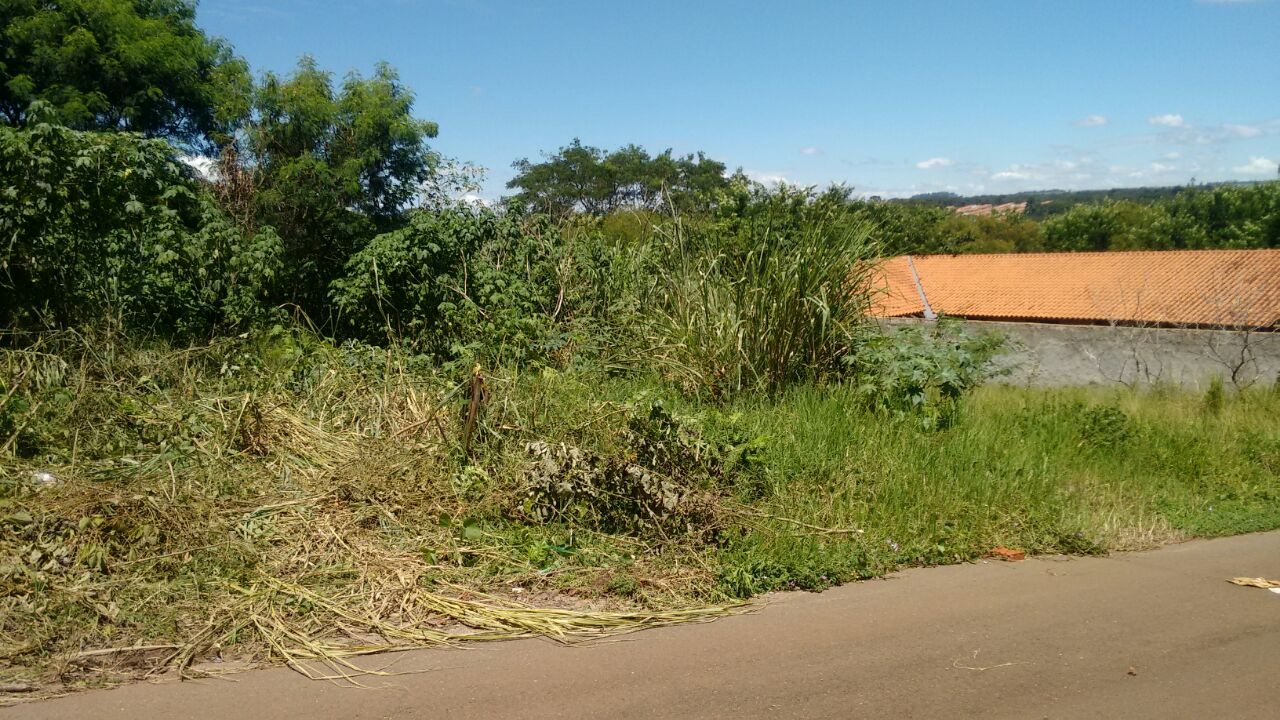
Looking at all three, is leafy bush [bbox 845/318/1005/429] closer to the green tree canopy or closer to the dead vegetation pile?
the dead vegetation pile

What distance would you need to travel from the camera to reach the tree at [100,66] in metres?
15.3

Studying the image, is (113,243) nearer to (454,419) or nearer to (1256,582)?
(454,419)

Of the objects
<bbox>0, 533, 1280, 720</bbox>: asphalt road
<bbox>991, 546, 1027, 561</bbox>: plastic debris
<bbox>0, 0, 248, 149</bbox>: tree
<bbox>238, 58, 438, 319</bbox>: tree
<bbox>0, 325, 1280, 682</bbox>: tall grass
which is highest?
<bbox>0, 0, 248, 149</bbox>: tree

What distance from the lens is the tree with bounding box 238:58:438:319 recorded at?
455 inches

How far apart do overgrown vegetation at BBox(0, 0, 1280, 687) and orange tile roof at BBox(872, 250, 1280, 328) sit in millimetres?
14023

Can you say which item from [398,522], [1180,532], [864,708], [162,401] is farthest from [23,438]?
[1180,532]

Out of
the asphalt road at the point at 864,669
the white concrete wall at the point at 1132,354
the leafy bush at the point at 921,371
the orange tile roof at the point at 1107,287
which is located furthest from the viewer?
the orange tile roof at the point at 1107,287

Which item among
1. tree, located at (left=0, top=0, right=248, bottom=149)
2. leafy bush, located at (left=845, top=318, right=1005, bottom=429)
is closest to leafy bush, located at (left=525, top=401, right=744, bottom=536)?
leafy bush, located at (left=845, top=318, right=1005, bottom=429)

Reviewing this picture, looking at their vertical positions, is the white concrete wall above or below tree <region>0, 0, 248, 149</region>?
below

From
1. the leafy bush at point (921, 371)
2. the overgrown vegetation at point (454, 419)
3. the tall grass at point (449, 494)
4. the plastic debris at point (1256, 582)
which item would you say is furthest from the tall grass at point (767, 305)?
the plastic debris at point (1256, 582)

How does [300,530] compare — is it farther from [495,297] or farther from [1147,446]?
[1147,446]

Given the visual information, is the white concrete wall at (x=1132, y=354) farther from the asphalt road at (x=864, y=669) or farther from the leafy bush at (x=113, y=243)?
the leafy bush at (x=113, y=243)

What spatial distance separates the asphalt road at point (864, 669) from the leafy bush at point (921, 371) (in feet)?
8.22

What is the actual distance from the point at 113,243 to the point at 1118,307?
2654 cm
